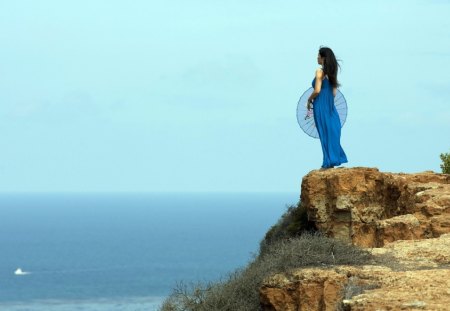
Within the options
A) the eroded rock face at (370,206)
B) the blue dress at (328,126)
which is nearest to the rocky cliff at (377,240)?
the eroded rock face at (370,206)

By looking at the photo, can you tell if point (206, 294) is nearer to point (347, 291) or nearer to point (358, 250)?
point (358, 250)

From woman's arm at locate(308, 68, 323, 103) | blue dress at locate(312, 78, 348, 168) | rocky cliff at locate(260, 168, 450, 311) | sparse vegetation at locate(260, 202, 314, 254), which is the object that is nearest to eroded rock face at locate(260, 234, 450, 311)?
rocky cliff at locate(260, 168, 450, 311)

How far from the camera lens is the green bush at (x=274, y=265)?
13789 mm

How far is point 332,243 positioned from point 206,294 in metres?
2.71

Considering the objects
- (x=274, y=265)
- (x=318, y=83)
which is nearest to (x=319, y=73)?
(x=318, y=83)

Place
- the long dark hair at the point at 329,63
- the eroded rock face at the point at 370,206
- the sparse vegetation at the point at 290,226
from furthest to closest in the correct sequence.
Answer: the sparse vegetation at the point at 290,226
the long dark hair at the point at 329,63
the eroded rock face at the point at 370,206

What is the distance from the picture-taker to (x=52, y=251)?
177375 mm

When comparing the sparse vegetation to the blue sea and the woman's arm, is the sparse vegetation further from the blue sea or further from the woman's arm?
the blue sea

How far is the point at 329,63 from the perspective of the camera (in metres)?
18.5

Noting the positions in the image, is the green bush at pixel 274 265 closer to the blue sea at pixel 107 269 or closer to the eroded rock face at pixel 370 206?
the eroded rock face at pixel 370 206

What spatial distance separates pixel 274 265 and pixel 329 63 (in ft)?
18.7

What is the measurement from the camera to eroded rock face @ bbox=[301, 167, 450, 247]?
17.0 metres

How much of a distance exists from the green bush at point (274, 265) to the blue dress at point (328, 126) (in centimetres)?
420

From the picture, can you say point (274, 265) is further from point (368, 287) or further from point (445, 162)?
point (445, 162)
